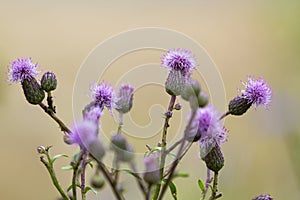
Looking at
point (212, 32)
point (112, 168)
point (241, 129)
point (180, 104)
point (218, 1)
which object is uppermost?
point (218, 1)

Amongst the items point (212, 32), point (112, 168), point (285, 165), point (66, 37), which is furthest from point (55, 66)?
point (112, 168)

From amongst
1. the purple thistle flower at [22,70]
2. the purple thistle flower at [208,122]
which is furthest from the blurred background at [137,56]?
the purple thistle flower at [208,122]

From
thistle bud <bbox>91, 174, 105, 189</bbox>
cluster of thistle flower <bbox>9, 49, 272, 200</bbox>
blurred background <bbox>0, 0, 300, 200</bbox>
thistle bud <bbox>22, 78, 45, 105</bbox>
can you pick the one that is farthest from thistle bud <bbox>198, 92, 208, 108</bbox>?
blurred background <bbox>0, 0, 300, 200</bbox>

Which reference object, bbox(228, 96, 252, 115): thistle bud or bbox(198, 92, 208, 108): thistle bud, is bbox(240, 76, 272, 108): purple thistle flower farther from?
bbox(198, 92, 208, 108): thistle bud

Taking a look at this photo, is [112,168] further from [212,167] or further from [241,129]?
[241,129]

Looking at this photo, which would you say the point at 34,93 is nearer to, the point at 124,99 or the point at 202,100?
the point at 124,99

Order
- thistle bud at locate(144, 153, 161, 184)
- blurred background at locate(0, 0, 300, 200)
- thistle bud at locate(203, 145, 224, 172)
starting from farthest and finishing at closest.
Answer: blurred background at locate(0, 0, 300, 200), thistle bud at locate(203, 145, 224, 172), thistle bud at locate(144, 153, 161, 184)

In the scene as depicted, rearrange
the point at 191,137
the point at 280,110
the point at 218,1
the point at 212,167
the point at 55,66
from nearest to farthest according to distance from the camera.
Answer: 1. the point at 191,137
2. the point at 212,167
3. the point at 280,110
4. the point at 55,66
5. the point at 218,1
